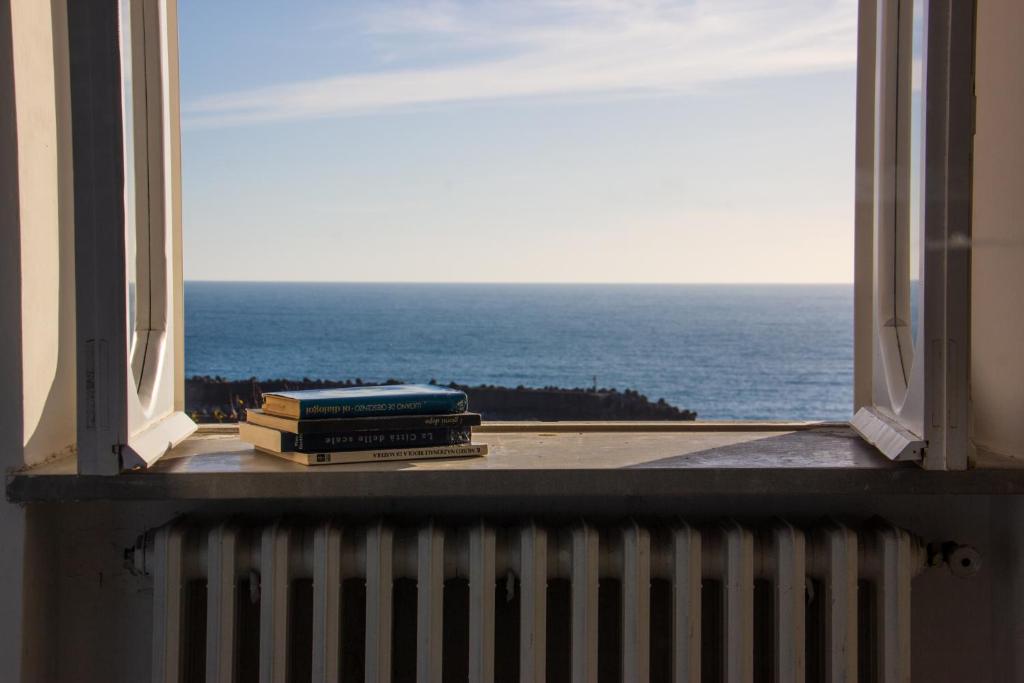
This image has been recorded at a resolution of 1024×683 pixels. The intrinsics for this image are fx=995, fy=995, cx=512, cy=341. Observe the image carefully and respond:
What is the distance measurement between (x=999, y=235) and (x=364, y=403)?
3.87ft

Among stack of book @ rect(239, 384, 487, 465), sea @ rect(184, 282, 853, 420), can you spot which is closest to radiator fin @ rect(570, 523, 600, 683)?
stack of book @ rect(239, 384, 487, 465)

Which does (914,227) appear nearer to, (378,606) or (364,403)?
(364,403)

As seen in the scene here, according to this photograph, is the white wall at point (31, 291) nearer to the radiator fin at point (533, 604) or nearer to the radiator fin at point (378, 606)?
the radiator fin at point (378, 606)

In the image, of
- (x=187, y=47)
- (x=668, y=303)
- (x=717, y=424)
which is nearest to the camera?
(x=717, y=424)

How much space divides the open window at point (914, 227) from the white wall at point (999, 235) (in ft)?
0.38

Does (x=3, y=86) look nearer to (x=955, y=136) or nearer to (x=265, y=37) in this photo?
(x=955, y=136)

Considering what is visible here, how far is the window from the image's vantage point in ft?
5.18

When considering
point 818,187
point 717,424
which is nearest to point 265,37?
point 818,187

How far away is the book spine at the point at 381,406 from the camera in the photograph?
1.72 metres

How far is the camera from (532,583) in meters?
1.72

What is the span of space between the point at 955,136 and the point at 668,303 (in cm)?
7547

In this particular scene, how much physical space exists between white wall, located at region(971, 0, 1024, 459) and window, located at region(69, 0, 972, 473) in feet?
0.40

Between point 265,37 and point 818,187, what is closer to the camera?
point 265,37

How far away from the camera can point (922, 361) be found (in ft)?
5.48
